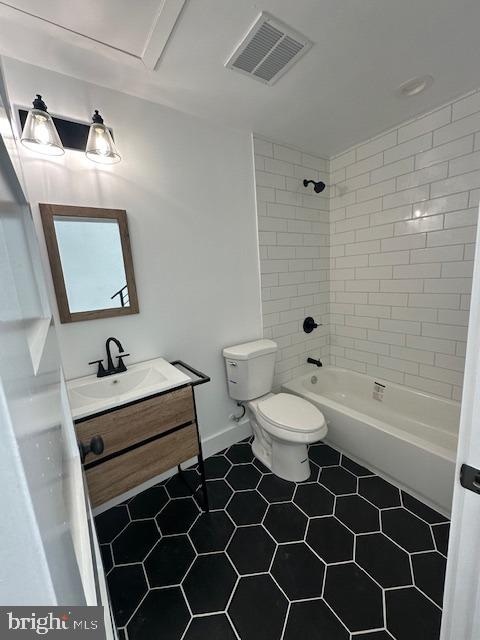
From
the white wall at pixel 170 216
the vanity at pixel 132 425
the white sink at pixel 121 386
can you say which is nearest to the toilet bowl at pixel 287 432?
the white wall at pixel 170 216

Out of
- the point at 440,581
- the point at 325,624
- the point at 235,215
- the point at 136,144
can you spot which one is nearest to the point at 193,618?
the point at 325,624

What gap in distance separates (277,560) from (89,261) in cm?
177

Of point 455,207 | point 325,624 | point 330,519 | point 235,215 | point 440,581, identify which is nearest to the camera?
point 325,624

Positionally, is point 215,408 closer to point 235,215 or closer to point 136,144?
point 235,215

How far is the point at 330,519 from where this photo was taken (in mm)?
1459

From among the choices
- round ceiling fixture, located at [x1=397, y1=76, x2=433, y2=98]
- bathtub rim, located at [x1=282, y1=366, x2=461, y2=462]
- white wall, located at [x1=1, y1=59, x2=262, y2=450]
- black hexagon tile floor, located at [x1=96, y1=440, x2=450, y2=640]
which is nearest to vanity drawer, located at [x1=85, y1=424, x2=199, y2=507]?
black hexagon tile floor, located at [x1=96, y1=440, x2=450, y2=640]

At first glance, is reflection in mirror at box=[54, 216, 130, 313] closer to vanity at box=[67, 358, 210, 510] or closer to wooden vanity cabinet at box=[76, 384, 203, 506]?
vanity at box=[67, 358, 210, 510]

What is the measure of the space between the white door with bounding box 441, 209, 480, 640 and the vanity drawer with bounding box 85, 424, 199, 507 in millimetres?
1092

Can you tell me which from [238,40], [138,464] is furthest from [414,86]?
[138,464]

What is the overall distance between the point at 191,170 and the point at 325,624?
2.35 metres

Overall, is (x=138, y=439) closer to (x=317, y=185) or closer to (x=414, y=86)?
(x=317, y=185)

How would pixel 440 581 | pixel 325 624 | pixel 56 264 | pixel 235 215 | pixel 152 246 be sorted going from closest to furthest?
1. pixel 325 624
2. pixel 440 581
3. pixel 56 264
4. pixel 152 246
5. pixel 235 215

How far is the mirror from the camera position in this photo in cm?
131

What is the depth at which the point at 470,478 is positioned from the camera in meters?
0.58
